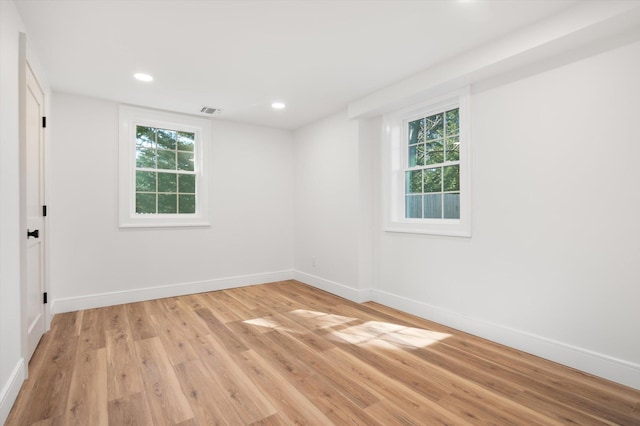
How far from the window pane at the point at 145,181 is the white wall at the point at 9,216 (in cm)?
222

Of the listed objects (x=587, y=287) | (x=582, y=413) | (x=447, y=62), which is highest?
(x=447, y=62)

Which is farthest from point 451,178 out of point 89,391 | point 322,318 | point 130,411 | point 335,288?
point 89,391

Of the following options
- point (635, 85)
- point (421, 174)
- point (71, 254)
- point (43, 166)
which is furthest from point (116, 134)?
point (635, 85)

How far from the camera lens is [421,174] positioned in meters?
3.74

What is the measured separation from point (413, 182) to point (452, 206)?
63 centimetres

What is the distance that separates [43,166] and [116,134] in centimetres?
108

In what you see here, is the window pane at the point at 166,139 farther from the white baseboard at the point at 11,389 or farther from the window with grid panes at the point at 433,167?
the window with grid panes at the point at 433,167

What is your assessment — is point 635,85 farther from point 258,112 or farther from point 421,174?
point 258,112

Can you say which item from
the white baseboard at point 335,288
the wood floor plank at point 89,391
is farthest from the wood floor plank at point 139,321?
the white baseboard at point 335,288

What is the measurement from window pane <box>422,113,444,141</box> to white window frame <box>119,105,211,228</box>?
3054 mm

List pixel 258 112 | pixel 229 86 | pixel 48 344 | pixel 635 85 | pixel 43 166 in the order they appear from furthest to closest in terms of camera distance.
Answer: pixel 258 112, pixel 229 86, pixel 43 166, pixel 48 344, pixel 635 85

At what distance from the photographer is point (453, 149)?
11.1ft

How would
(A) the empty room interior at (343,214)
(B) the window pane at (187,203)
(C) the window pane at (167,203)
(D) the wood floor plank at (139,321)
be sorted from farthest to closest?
(B) the window pane at (187,203), (C) the window pane at (167,203), (D) the wood floor plank at (139,321), (A) the empty room interior at (343,214)

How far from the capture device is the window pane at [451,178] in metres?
3.34
